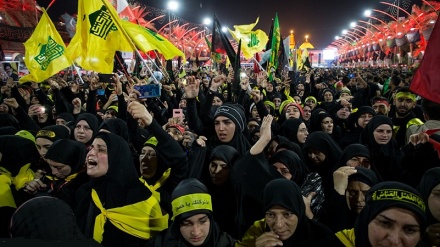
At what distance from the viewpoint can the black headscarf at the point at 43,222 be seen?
164cm

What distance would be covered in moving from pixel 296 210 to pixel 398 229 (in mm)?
662

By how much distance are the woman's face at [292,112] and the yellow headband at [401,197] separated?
407cm

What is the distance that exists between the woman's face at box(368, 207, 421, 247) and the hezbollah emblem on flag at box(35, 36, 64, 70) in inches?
260

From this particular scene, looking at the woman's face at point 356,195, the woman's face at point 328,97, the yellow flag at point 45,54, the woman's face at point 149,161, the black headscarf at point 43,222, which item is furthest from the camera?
the woman's face at point 328,97

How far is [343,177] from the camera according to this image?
327 centimetres

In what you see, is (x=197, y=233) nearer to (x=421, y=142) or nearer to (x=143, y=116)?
(x=143, y=116)

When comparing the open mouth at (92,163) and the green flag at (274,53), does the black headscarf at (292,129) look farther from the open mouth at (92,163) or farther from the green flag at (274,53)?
the green flag at (274,53)

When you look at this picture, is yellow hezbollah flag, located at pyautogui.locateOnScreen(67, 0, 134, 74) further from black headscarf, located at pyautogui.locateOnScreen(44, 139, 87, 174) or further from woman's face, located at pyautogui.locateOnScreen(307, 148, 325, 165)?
woman's face, located at pyautogui.locateOnScreen(307, 148, 325, 165)

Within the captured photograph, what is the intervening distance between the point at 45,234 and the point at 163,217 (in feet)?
5.49

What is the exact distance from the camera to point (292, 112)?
647 cm

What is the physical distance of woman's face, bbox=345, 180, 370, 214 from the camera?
10.2ft

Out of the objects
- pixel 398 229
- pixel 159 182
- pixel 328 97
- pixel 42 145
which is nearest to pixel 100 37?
pixel 42 145

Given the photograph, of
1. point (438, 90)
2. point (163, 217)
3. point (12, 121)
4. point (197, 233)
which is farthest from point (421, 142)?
point (12, 121)

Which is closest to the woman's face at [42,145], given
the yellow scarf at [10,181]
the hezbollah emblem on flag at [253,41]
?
the yellow scarf at [10,181]
